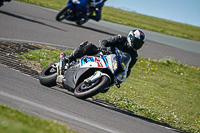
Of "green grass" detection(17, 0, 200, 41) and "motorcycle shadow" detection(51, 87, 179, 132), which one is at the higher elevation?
"motorcycle shadow" detection(51, 87, 179, 132)

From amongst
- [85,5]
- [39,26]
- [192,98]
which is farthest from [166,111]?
[85,5]

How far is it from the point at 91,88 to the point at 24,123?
2.64 meters

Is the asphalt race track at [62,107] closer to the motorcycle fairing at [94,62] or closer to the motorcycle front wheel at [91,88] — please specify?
the motorcycle front wheel at [91,88]

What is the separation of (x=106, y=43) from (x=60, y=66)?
3.38 feet

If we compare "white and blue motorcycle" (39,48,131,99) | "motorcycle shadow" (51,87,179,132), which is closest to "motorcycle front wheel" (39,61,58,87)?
"white and blue motorcycle" (39,48,131,99)

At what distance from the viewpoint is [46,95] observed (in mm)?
6199

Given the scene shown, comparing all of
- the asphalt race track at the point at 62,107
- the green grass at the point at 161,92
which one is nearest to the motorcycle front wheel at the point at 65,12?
the asphalt race track at the point at 62,107

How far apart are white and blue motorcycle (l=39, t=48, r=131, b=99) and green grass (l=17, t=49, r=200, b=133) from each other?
4.34 feet

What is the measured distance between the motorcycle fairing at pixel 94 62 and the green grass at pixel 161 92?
59.9 inches

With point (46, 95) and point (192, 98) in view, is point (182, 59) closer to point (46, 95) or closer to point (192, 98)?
point (192, 98)

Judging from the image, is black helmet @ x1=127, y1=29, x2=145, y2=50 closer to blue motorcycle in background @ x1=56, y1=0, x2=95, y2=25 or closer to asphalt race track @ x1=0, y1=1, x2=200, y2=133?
asphalt race track @ x1=0, y1=1, x2=200, y2=133

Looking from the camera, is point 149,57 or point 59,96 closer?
point 59,96

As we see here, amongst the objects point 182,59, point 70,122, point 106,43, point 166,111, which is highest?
point 106,43

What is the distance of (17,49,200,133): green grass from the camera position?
25.9 feet
